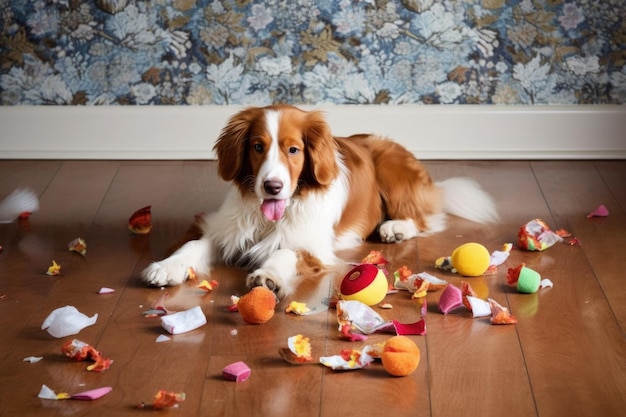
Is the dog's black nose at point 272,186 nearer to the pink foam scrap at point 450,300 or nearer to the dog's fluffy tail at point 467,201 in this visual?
the pink foam scrap at point 450,300

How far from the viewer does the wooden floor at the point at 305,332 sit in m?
2.14

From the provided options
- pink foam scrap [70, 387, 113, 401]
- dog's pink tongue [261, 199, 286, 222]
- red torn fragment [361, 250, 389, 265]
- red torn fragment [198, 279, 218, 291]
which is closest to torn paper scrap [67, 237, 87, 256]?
red torn fragment [198, 279, 218, 291]

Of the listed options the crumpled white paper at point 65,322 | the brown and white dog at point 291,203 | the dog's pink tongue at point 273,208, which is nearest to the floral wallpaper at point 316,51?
the brown and white dog at point 291,203

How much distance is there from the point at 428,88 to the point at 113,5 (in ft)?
4.60

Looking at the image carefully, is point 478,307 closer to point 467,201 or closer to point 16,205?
point 467,201

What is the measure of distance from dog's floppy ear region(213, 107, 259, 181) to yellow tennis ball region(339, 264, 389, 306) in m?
0.51

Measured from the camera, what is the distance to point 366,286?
265 cm

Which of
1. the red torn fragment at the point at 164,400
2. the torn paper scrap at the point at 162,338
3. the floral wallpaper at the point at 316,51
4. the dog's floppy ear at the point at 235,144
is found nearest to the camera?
the red torn fragment at the point at 164,400

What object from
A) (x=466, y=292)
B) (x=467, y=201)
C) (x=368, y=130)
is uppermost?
(x=466, y=292)

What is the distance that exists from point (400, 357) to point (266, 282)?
649 mm

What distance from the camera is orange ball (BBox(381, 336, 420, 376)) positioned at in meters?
2.23

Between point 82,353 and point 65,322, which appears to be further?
point 65,322

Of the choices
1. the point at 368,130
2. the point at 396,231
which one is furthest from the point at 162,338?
the point at 368,130

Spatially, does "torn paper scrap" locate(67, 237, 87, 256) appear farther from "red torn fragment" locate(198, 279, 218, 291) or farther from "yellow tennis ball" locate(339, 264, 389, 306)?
"yellow tennis ball" locate(339, 264, 389, 306)
